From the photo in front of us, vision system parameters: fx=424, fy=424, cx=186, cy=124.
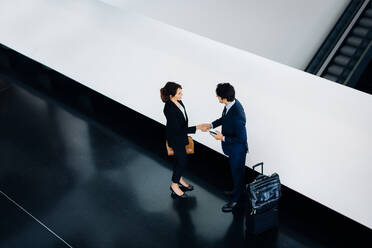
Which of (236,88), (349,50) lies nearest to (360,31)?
(349,50)

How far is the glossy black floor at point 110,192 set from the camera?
5.47m

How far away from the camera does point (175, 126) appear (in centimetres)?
518

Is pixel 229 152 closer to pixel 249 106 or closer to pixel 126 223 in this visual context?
pixel 249 106

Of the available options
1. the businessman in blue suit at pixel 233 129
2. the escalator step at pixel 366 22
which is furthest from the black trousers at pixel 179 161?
the escalator step at pixel 366 22

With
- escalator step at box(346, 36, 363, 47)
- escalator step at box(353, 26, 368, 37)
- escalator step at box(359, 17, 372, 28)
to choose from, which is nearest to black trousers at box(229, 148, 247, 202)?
escalator step at box(346, 36, 363, 47)

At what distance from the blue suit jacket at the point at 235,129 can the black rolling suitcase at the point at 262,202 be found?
0.34 m

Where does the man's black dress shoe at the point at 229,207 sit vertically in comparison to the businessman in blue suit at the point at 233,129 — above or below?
below

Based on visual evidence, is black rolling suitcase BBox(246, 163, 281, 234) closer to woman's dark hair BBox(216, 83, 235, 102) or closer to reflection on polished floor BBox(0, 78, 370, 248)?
reflection on polished floor BBox(0, 78, 370, 248)

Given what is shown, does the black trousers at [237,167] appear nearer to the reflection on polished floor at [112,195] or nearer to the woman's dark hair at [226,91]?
the reflection on polished floor at [112,195]

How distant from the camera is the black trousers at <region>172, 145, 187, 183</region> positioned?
5461 millimetres

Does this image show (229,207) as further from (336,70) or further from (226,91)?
(336,70)

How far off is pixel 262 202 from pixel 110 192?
228 centimetres

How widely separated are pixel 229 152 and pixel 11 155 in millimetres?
3736

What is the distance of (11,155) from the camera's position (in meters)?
6.88
